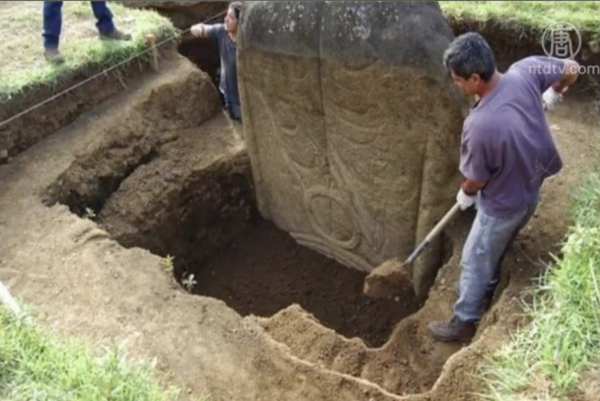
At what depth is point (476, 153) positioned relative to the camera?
11.3 feet

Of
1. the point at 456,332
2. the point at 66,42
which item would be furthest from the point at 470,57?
the point at 66,42

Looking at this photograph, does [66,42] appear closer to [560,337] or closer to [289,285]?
[289,285]

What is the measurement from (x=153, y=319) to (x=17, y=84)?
2333mm

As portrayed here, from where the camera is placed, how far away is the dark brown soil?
4980 millimetres

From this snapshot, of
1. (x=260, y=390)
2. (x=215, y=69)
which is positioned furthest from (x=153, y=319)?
(x=215, y=69)

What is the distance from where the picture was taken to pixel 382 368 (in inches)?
157

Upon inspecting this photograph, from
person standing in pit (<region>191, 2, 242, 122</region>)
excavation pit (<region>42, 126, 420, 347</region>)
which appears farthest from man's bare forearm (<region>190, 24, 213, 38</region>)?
excavation pit (<region>42, 126, 420, 347</region>)

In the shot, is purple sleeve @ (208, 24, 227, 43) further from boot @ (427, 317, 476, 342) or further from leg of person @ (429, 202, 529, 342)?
boot @ (427, 317, 476, 342)

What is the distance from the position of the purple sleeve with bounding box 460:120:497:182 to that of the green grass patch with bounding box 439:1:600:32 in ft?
9.00

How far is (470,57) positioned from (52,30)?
3.57 meters

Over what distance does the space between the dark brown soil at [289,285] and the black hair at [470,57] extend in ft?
6.49

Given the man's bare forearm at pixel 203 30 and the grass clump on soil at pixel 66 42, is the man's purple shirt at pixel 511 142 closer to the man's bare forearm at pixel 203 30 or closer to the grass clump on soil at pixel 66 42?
the man's bare forearm at pixel 203 30

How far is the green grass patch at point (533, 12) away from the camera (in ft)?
18.8

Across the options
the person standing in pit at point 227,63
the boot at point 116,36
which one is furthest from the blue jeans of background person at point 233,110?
the boot at point 116,36
